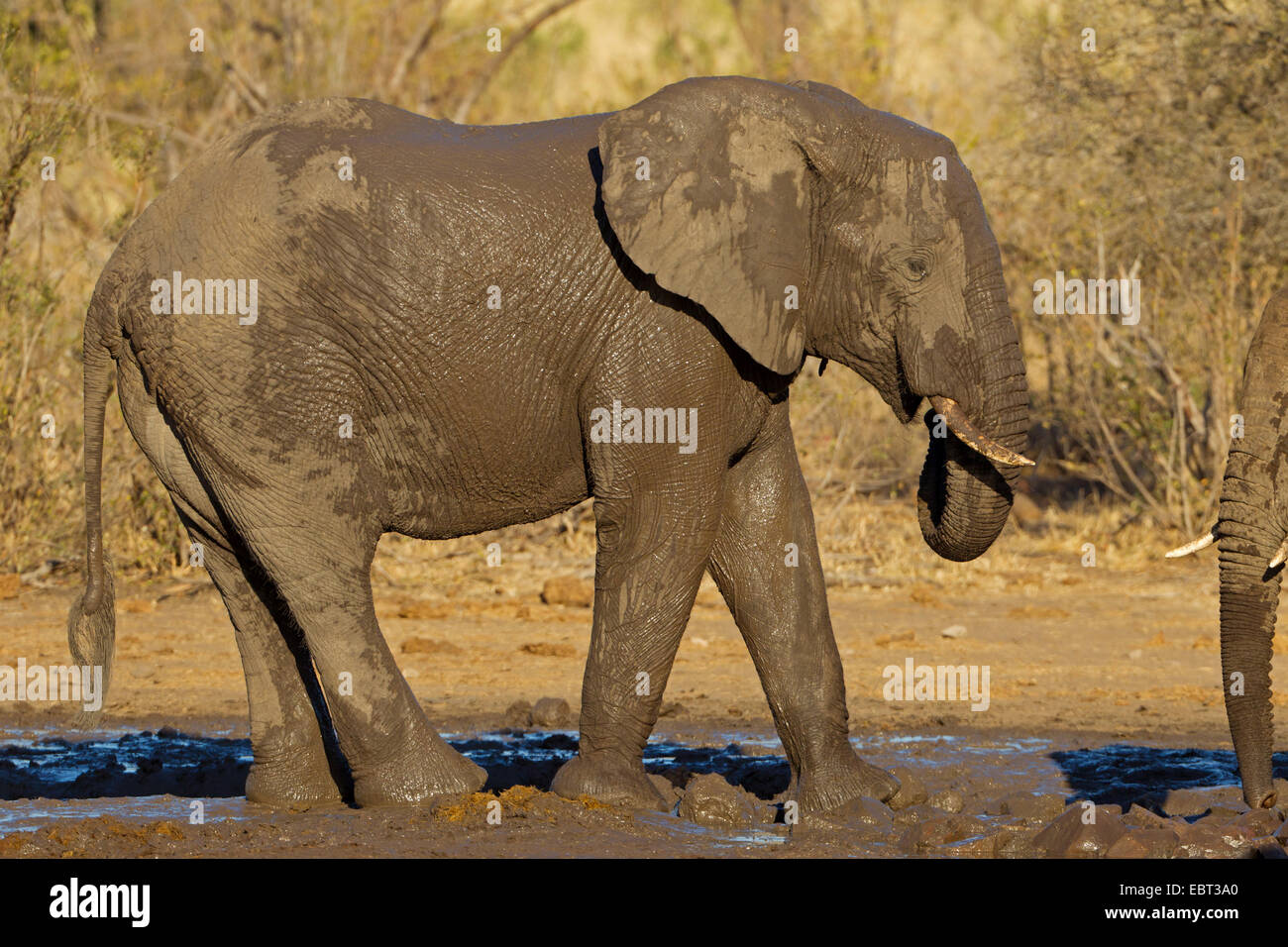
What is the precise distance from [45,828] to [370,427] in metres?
1.72

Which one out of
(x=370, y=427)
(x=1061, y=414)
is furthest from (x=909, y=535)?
(x=370, y=427)

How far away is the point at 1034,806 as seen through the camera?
6809 mm

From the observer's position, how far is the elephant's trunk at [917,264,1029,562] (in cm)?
657

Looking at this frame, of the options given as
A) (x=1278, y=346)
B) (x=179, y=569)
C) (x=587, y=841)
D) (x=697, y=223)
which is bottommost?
(x=587, y=841)

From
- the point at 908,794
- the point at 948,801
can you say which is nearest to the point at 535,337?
the point at 908,794

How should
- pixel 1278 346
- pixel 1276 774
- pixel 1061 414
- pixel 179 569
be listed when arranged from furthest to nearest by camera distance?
pixel 1061 414, pixel 179 569, pixel 1276 774, pixel 1278 346

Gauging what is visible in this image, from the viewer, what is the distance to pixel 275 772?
6.96 metres

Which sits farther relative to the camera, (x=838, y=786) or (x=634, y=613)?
(x=838, y=786)

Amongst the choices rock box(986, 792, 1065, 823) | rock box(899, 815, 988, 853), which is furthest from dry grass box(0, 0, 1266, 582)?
rock box(899, 815, 988, 853)

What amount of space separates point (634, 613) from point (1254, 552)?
215 cm

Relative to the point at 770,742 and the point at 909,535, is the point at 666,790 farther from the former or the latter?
the point at 909,535

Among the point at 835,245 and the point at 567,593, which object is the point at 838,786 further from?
the point at 567,593

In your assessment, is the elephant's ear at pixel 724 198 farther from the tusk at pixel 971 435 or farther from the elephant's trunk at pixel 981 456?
the elephant's trunk at pixel 981 456

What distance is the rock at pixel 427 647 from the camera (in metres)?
10.9
